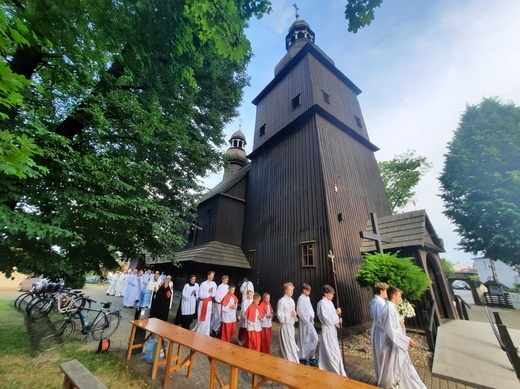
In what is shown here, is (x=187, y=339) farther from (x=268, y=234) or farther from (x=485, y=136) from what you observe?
(x=485, y=136)

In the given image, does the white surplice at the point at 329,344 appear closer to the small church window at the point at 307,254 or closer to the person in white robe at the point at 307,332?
the person in white robe at the point at 307,332

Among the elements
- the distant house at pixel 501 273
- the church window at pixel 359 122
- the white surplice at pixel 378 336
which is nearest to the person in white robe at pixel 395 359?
the white surplice at pixel 378 336

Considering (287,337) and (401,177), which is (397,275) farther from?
(401,177)

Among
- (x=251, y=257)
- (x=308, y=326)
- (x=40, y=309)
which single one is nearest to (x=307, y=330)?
(x=308, y=326)

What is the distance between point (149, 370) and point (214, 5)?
23.4 ft

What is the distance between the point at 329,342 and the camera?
5316mm

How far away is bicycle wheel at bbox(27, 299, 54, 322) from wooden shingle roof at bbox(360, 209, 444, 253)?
46.1 ft

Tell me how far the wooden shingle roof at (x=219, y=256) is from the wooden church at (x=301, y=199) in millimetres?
66

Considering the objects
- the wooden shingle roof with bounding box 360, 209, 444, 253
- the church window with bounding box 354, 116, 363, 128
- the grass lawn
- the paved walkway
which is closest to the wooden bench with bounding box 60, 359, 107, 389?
the grass lawn

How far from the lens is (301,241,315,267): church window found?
33.6ft

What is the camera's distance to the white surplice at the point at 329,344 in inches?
201

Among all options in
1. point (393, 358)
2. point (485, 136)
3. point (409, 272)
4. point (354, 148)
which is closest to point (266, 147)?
point (354, 148)

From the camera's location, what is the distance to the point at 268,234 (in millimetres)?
12859

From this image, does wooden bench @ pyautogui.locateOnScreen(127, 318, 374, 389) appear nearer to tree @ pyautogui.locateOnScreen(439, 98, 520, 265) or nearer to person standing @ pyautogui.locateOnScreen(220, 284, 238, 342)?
person standing @ pyautogui.locateOnScreen(220, 284, 238, 342)
